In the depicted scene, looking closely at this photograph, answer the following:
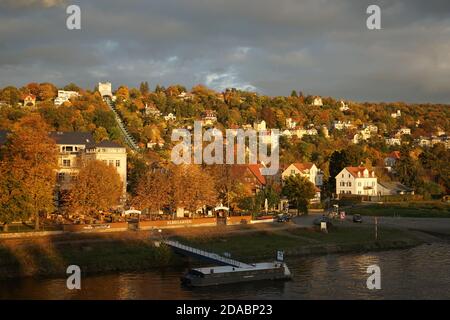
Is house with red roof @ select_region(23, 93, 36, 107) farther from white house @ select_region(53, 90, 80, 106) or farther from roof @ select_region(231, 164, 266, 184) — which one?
roof @ select_region(231, 164, 266, 184)

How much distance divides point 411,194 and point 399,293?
241 ft

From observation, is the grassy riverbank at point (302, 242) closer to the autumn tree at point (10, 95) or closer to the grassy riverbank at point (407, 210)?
the grassy riverbank at point (407, 210)

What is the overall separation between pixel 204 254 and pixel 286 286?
29.3 ft

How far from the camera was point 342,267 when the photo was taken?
4912 cm

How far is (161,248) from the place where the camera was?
4941 centimetres

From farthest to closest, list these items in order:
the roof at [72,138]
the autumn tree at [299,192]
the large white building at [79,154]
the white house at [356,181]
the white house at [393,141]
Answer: the white house at [393,141] < the white house at [356,181] < the autumn tree at [299,192] < the roof at [72,138] < the large white building at [79,154]

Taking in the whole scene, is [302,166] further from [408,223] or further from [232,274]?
[232,274]

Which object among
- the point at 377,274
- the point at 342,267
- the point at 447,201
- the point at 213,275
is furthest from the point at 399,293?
the point at 447,201

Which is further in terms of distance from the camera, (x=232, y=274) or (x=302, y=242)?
(x=302, y=242)

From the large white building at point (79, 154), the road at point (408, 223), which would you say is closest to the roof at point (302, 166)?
the road at point (408, 223)

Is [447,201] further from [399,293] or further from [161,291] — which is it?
[161,291]

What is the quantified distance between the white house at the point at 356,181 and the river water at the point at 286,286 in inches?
2394

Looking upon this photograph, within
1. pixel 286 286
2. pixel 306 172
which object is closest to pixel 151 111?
pixel 306 172

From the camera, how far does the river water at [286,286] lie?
125 feet
